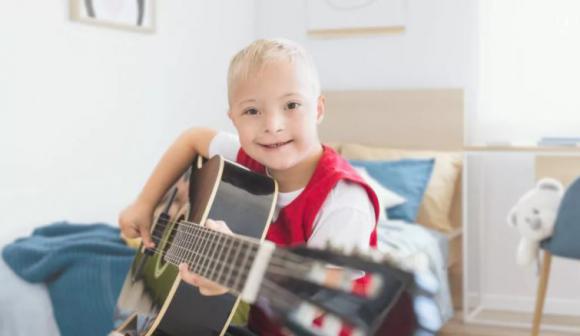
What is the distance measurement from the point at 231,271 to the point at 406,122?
2.85m

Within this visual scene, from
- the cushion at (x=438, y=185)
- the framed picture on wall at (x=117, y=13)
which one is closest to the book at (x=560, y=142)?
the cushion at (x=438, y=185)

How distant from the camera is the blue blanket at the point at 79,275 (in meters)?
1.95

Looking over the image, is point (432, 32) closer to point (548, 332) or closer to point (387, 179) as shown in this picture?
point (387, 179)

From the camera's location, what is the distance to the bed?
336cm

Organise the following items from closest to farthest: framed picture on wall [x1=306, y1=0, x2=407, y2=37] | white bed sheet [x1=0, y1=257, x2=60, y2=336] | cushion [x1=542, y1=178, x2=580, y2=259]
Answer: white bed sheet [x1=0, y1=257, x2=60, y2=336], cushion [x1=542, y1=178, x2=580, y2=259], framed picture on wall [x1=306, y1=0, x2=407, y2=37]

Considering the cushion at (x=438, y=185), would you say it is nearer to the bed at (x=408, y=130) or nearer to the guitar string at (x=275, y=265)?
the bed at (x=408, y=130)

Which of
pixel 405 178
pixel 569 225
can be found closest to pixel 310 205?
pixel 569 225

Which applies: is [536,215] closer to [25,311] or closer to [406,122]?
[406,122]

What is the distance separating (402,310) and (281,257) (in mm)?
129

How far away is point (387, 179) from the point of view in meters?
3.24

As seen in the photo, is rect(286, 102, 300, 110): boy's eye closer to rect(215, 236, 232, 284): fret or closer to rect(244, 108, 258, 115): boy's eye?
rect(244, 108, 258, 115): boy's eye

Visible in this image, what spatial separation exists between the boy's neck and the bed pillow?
2.00 meters

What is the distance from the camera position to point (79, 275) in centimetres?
200

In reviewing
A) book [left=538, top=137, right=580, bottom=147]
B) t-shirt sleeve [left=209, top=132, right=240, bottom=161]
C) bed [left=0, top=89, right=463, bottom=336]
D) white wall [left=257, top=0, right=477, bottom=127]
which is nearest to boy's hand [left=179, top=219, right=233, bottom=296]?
t-shirt sleeve [left=209, top=132, right=240, bottom=161]
